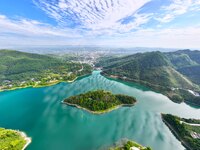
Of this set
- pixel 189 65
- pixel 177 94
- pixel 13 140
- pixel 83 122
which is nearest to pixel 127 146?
pixel 83 122

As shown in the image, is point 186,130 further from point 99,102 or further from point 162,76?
point 162,76

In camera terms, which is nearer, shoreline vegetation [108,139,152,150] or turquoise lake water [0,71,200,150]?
shoreline vegetation [108,139,152,150]

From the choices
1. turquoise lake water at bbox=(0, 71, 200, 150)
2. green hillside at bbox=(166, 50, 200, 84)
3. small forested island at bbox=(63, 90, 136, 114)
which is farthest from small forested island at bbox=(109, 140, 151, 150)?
green hillside at bbox=(166, 50, 200, 84)

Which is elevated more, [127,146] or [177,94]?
[127,146]

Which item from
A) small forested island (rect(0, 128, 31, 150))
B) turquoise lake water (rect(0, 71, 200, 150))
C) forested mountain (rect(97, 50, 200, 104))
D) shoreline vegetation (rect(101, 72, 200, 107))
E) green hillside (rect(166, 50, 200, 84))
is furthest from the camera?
green hillside (rect(166, 50, 200, 84))

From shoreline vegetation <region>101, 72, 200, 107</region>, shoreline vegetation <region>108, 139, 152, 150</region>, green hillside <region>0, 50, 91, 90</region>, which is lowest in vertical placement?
shoreline vegetation <region>101, 72, 200, 107</region>

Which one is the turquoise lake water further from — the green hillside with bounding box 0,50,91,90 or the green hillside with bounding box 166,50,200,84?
the green hillside with bounding box 166,50,200,84
